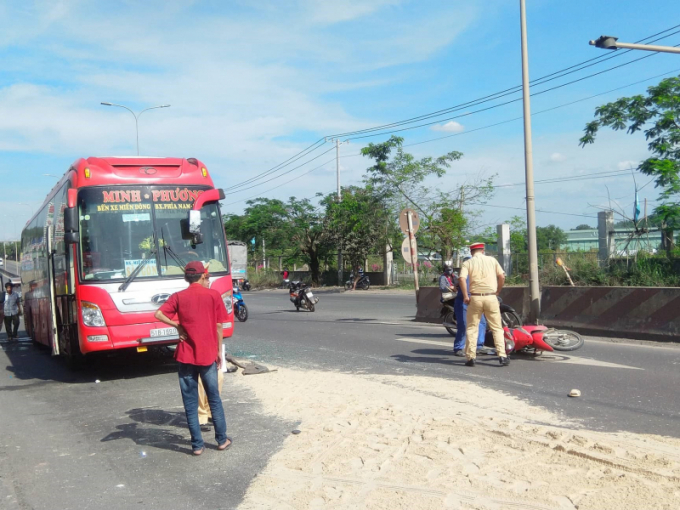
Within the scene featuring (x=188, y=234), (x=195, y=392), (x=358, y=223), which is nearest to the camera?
(x=195, y=392)

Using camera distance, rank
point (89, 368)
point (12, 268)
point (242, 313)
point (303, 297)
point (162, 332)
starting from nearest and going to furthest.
Answer: point (162, 332)
point (89, 368)
point (242, 313)
point (303, 297)
point (12, 268)

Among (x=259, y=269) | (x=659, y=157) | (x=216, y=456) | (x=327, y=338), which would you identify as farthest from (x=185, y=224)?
(x=259, y=269)

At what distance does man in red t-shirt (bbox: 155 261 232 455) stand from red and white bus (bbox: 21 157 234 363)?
11.9 feet

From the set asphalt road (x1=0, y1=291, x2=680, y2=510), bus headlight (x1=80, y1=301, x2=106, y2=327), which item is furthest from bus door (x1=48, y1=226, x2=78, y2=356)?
asphalt road (x1=0, y1=291, x2=680, y2=510)

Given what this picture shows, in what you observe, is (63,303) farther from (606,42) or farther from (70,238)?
(606,42)

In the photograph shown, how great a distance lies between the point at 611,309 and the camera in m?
12.5

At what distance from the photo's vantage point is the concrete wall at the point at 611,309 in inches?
453

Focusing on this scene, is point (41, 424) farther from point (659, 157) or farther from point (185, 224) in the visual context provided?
A: point (659, 157)

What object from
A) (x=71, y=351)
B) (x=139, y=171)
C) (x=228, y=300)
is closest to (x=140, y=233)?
(x=139, y=171)

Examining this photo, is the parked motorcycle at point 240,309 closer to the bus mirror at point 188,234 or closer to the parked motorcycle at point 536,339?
the bus mirror at point 188,234

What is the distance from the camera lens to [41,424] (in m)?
7.05

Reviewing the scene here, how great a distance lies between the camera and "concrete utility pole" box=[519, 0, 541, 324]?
1383cm

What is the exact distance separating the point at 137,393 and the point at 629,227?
52.0 ft

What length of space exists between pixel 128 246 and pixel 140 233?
257mm
